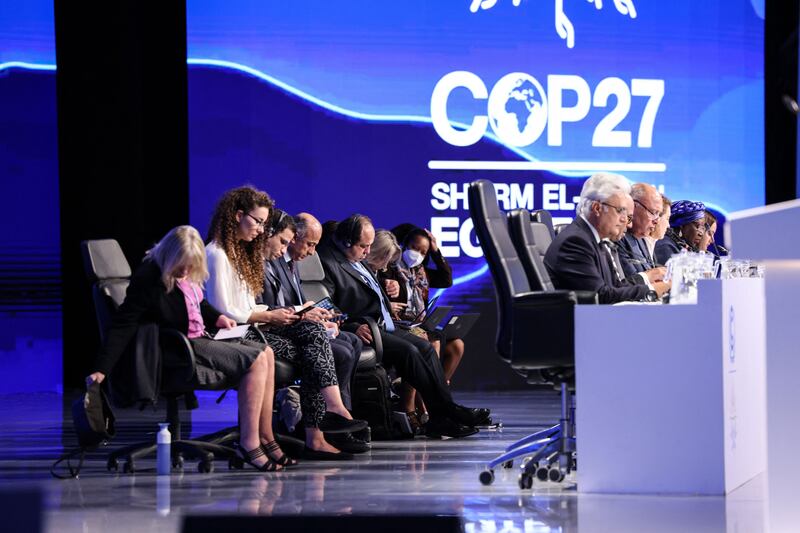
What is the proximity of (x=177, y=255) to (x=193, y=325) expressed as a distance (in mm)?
313

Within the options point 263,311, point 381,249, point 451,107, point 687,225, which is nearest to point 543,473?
point 263,311

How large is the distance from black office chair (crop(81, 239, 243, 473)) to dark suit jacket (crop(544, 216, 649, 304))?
4.61 feet

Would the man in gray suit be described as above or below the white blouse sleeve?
above

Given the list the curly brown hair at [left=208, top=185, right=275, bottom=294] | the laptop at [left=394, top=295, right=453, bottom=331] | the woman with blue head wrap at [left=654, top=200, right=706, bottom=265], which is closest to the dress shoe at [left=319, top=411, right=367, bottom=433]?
the curly brown hair at [left=208, top=185, right=275, bottom=294]

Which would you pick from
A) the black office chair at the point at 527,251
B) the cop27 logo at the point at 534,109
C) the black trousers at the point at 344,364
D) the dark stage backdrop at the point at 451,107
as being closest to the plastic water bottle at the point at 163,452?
the black trousers at the point at 344,364

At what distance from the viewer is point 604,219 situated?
15.9 ft

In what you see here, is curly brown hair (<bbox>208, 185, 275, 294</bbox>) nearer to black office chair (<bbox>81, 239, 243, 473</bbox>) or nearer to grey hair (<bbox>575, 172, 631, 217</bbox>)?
black office chair (<bbox>81, 239, 243, 473</bbox>)

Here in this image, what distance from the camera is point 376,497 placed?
13.6 feet

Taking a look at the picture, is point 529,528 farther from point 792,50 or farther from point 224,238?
point 792,50

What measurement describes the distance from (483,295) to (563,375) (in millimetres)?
4746

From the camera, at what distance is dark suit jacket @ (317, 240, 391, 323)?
6.35 m

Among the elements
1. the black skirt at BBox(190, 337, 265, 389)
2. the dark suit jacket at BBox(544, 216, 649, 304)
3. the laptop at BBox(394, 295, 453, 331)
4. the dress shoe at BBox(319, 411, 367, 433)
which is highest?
the dark suit jacket at BBox(544, 216, 649, 304)

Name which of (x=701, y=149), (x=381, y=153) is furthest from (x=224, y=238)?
(x=701, y=149)

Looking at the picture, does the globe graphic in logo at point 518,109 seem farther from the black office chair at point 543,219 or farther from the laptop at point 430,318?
the black office chair at point 543,219
